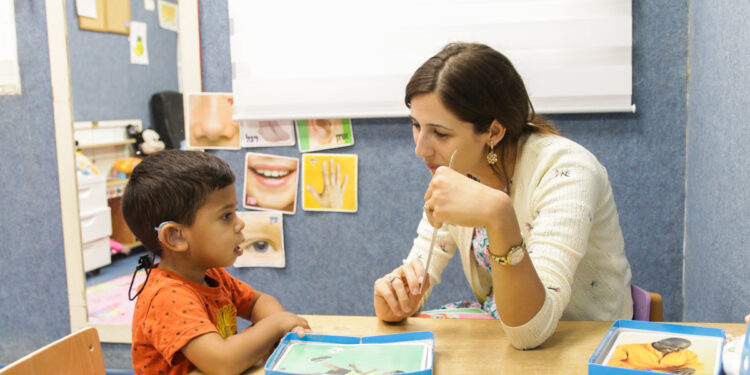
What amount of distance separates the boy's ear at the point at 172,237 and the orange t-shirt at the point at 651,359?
29.5 inches

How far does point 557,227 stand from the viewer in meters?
1.05

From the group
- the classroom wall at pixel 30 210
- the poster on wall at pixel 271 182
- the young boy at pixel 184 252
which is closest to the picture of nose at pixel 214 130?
the poster on wall at pixel 271 182

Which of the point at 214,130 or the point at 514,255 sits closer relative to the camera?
the point at 514,255

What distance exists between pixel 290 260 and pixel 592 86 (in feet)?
4.03

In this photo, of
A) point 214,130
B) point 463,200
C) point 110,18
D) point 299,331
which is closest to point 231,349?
point 299,331

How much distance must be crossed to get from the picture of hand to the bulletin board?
3.99ft

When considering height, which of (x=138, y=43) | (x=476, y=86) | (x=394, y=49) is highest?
(x=138, y=43)

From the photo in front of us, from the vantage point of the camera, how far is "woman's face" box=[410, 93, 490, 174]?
1245mm

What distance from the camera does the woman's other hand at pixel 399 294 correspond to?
1070mm

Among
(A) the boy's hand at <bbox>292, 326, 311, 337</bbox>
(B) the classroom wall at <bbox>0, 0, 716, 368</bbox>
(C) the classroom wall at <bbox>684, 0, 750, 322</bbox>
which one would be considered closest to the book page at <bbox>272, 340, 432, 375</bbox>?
(A) the boy's hand at <bbox>292, 326, 311, 337</bbox>

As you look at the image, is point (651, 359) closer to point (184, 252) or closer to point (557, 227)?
point (557, 227)

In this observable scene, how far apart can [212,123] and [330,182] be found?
489 mm

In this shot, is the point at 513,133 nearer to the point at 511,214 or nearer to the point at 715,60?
the point at 511,214

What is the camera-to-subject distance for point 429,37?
1954 millimetres
